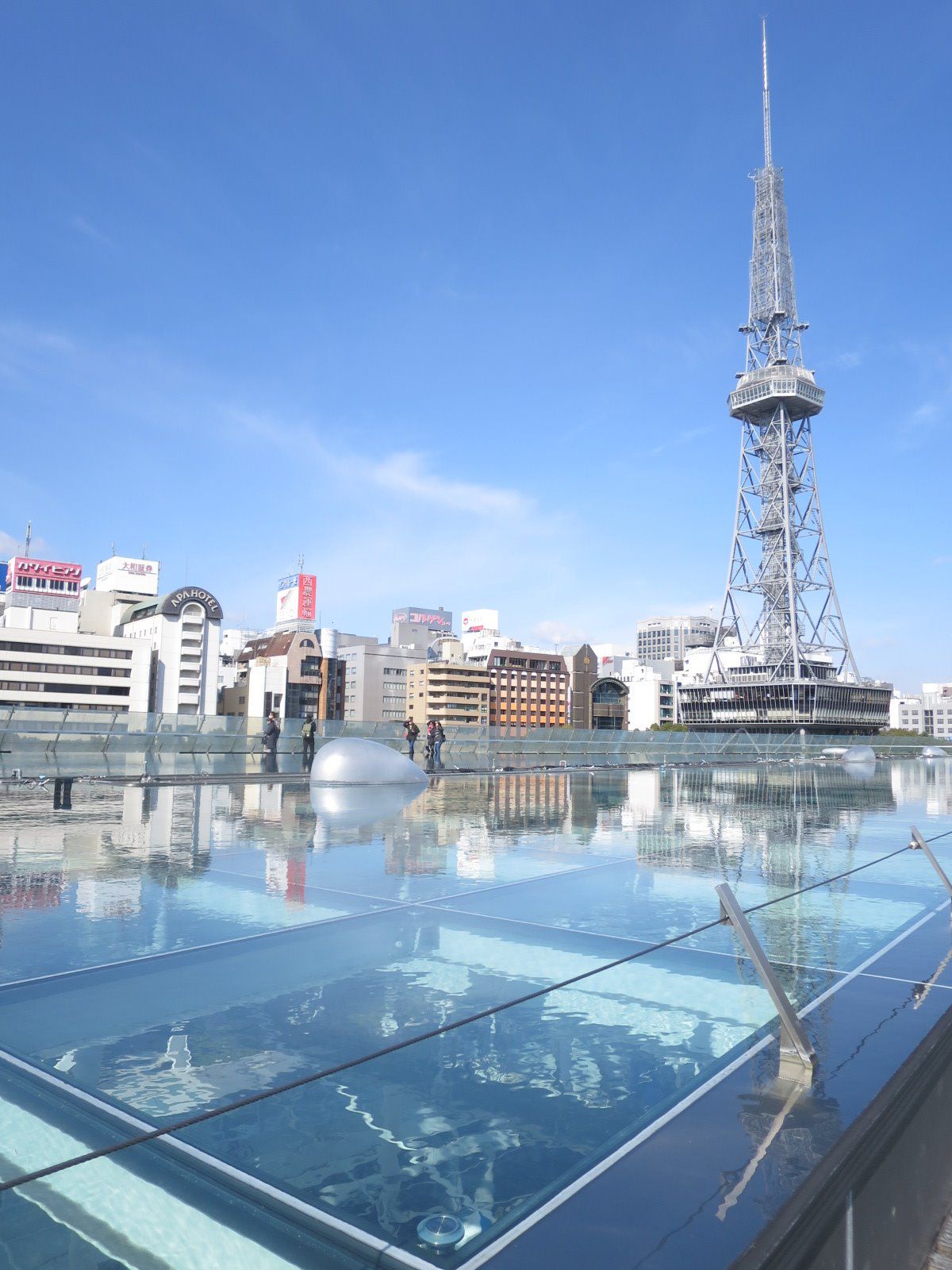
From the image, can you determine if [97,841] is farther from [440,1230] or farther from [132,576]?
[132,576]

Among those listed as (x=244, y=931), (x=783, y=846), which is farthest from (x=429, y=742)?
(x=244, y=931)

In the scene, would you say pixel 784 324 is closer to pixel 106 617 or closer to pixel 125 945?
pixel 106 617

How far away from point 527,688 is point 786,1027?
156 m

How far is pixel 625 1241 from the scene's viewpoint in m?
2.44

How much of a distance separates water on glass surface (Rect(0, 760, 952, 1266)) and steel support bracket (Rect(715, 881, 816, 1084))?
27 cm

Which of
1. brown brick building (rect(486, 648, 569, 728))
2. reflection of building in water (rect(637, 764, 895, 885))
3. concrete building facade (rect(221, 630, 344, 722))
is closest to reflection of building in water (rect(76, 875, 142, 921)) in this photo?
reflection of building in water (rect(637, 764, 895, 885))

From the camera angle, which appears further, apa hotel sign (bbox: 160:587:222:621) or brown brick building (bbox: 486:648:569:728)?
brown brick building (bbox: 486:648:569:728)

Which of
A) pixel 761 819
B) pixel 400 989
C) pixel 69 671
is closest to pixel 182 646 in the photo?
pixel 69 671

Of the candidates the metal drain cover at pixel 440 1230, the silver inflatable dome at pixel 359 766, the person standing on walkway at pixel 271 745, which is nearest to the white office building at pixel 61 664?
the person standing on walkway at pixel 271 745

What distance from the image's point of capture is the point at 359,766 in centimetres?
2194

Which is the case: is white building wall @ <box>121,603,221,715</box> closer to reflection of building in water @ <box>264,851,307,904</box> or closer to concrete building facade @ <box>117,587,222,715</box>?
concrete building facade @ <box>117,587,222,715</box>

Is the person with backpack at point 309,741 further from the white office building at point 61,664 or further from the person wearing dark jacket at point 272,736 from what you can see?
the white office building at point 61,664

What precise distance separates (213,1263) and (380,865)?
6.66m

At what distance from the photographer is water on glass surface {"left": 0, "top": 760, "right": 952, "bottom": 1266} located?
301 centimetres
